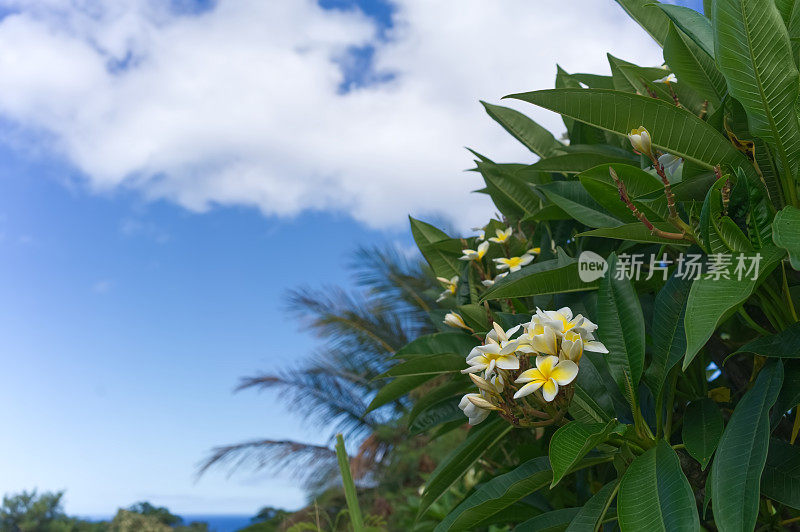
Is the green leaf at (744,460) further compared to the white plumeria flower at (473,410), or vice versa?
the white plumeria flower at (473,410)

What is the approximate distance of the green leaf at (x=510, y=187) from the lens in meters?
1.41

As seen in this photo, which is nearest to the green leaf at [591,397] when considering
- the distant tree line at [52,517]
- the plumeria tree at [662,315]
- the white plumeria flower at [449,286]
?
the plumeria tree at [662,315]

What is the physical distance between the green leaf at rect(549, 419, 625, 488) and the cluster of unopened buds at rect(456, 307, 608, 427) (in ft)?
→ 0.12

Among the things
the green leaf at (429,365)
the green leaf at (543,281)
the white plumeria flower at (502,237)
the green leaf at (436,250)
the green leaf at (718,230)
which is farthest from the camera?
the green leaf at (436,250)

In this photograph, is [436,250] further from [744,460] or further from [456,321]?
[744,460]

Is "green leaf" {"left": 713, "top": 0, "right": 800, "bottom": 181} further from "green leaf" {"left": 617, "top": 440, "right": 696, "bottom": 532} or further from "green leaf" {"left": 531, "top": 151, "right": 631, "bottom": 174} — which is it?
"green leaf" {"left": 617, "top": 440, "right": 696, "bottom": 532}

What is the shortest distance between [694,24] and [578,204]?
34 cm

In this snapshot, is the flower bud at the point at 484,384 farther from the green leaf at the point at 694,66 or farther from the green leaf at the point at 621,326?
the green leaf at the point at 694,66

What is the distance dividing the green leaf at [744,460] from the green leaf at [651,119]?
1.09ft

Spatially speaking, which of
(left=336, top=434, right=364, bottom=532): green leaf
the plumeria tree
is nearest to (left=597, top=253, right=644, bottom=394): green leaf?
the plumeria tree

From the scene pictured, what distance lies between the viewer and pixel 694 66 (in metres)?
1.09

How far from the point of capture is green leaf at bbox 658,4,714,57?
3.26 feet

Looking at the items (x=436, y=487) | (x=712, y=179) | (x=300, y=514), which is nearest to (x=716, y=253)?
(x=712, y=179)

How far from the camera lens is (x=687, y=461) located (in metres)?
1.04
